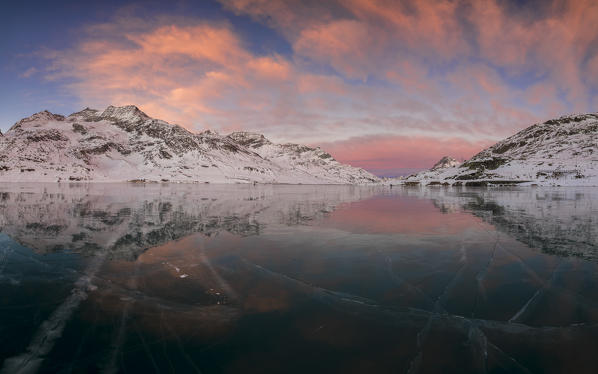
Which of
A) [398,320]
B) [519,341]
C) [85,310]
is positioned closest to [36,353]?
[85,310]

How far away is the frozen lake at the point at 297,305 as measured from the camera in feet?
19.6

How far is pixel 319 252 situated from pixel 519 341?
343 inches

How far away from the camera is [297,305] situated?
843 centimetres

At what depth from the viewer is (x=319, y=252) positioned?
14461 mm

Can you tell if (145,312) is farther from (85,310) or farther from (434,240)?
(434,240)

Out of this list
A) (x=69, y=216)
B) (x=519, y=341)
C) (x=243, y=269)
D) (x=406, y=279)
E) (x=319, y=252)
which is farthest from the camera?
(x=69, y=216)

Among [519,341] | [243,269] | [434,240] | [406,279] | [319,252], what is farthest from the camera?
[434,240]

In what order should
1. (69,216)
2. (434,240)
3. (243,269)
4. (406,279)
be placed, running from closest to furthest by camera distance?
(406,279) → (243,269) → (434,240) → (69,216)

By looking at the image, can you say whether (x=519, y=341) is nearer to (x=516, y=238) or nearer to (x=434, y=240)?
(x=434, y=240)

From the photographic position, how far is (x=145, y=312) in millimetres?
7965

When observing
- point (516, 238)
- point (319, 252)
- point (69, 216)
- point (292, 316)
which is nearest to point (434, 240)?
point (516, 238)

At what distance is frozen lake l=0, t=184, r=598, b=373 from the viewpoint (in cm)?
599

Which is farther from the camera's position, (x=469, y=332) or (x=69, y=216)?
(x=69, y=216)

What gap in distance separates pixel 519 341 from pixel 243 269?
8.58m
